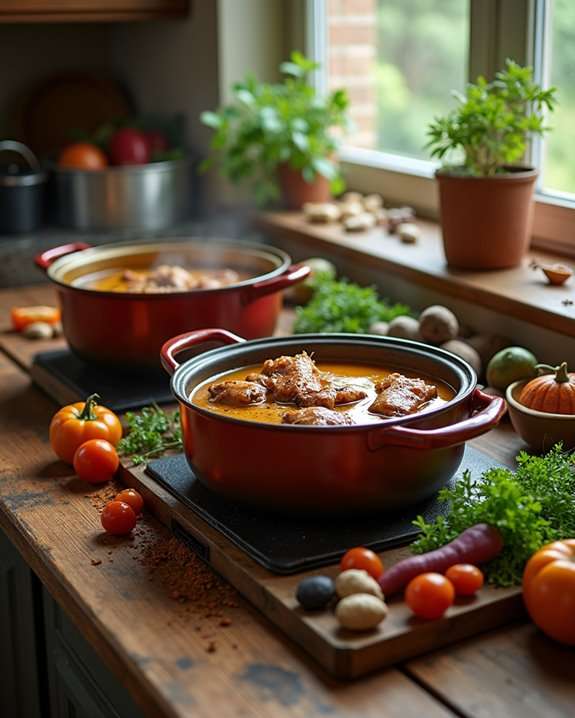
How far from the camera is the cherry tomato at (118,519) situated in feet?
4.34

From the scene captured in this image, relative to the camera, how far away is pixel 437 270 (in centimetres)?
199

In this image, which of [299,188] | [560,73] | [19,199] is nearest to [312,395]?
[560,73]

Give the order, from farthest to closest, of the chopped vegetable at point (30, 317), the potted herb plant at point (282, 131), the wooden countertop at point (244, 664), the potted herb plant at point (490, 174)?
the potted herb plant at point (282, 131), the chopped vegetable at point (30, 317), the potted herb plant at point (490, 174), the wooden countertop at point (244, 664)

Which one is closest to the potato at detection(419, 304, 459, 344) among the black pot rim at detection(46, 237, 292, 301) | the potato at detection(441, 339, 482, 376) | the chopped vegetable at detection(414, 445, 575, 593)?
the potato at detection(441, 339, 482, 376)

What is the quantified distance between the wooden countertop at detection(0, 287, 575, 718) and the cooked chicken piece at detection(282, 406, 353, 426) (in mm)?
230

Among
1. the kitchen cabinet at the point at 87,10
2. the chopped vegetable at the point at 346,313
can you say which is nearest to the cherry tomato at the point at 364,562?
the chopped vegetable at the point at 346,313

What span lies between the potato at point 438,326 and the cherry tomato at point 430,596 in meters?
0.76

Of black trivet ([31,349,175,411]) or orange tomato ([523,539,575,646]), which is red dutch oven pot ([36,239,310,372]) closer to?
black trivet ([31,349,175,411])

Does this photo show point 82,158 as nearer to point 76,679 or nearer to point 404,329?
point 404,329

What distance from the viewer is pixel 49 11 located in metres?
2.58

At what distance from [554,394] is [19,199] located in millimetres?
1595

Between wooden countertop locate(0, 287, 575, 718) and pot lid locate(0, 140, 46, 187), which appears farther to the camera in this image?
pot lid locate(0, 140, 46, 187)

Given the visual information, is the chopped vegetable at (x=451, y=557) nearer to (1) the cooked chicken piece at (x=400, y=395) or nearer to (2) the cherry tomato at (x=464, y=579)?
(2) the cherry tomato at (x=464, y=579)

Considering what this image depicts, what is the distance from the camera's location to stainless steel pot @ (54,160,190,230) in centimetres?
259
